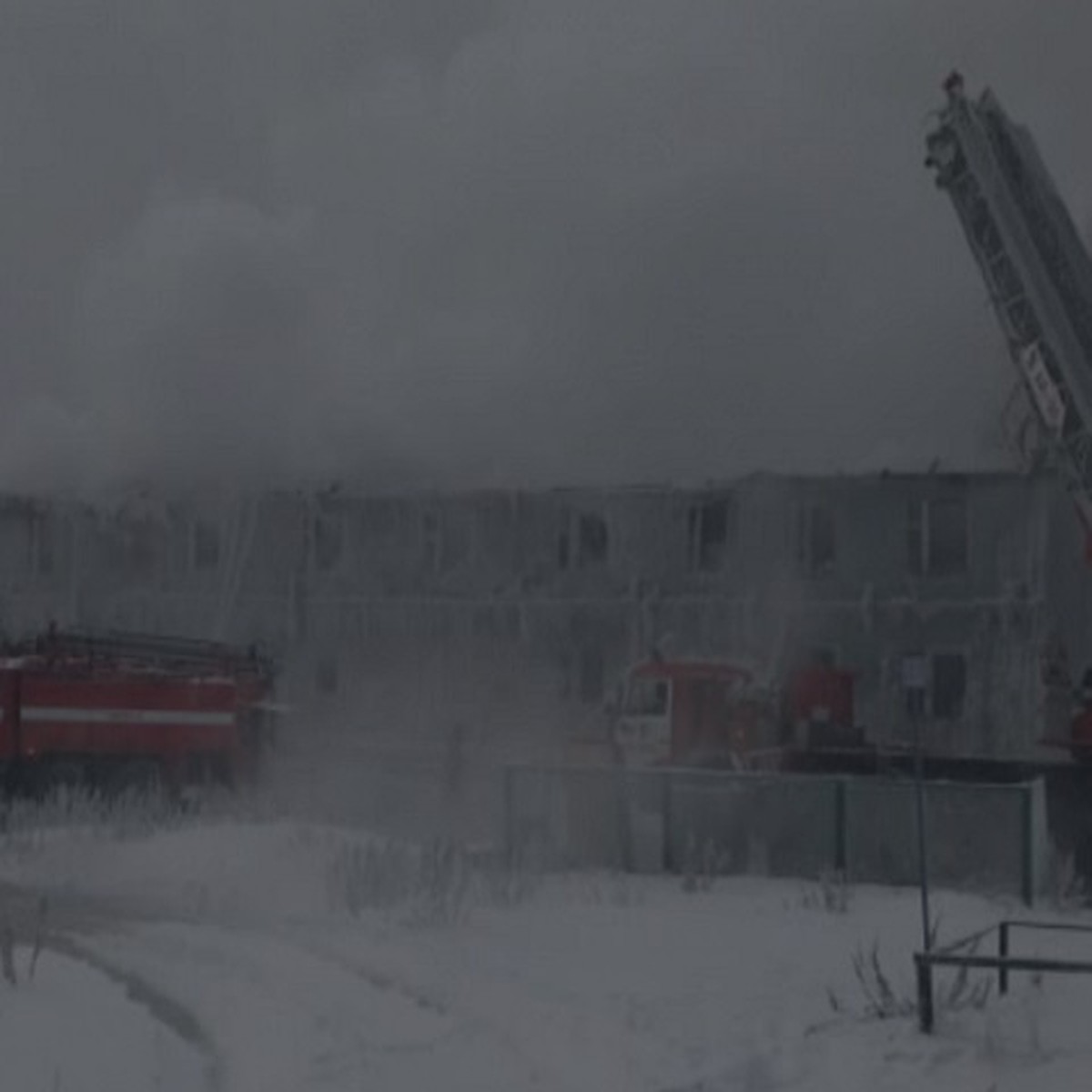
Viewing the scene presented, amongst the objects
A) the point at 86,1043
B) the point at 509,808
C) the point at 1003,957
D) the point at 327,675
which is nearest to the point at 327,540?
the point at 327,675

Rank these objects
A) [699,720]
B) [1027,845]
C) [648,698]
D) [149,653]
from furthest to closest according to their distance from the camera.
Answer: [149,653]
[648,698]
[699,720]
[1027,845]

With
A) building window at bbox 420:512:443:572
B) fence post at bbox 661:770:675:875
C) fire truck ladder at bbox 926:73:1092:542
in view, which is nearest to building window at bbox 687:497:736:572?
building window at bbox 420:512:443:572

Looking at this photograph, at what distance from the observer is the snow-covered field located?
12336 mm

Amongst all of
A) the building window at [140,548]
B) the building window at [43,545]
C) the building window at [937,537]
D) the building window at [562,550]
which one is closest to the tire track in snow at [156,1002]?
the building window at [937,537]

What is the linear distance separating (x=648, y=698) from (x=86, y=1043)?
18.5 metres

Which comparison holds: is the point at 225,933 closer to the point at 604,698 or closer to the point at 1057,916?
the point at 1057,916

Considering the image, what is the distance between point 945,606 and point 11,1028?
27848mm

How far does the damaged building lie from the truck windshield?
753cm

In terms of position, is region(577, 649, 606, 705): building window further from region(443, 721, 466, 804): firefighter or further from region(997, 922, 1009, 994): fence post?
region(997, 922, 1009, 994): fence post

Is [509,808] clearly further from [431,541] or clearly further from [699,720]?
[431,541]

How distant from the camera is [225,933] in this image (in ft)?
62.5

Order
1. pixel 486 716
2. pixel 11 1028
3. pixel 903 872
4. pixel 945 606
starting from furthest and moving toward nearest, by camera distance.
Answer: pixel 486 716 < pixel 945 606 < pixel 903 872 < pixel 11 1028

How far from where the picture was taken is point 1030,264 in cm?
2672

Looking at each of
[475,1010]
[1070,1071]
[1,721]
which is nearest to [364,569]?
[1,721]
